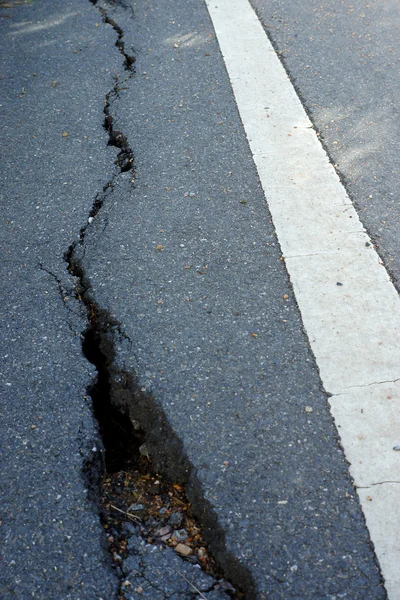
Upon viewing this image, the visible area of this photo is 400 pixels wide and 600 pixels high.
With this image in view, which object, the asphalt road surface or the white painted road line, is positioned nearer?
the asphalt road surface

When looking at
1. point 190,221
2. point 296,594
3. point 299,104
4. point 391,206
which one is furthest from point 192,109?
point 296,594

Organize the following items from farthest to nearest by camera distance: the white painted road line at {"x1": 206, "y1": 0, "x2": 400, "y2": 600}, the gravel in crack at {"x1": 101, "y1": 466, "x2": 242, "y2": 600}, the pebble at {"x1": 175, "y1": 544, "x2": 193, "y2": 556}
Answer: the white painted road line at {"x1": 206, "y1": 0, "x2": 400, "y2": 600} → the pebble at {"x1": 175, "y1": 544, "x2": 193, "y2": 556} → the gravel in crack at {"x1": 101, "y1": 466, "x2": 242, "y2": 600}

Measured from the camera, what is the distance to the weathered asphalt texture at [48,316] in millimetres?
2059

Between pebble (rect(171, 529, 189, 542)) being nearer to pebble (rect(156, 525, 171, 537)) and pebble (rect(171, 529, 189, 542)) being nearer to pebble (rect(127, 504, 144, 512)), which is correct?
pebble (rect(156, 525, 171, 537))

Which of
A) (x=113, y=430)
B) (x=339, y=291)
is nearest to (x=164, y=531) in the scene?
(x=113, y=430)

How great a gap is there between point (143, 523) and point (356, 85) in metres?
3.64

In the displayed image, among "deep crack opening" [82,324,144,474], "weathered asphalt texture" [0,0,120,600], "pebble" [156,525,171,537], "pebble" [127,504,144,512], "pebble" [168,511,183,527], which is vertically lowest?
"pebble" [156,525,171,537]

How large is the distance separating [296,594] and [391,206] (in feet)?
7.37

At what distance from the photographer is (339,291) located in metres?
2.97

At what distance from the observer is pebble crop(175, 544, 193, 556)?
208 centimetres

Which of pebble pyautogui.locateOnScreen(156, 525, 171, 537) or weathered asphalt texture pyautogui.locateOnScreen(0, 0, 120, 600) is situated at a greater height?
weathered asphalt texture pyautogui.locateOnScreen(0, 0, 120, 600)

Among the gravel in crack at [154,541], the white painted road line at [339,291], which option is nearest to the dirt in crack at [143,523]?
the gravel in crack at [154,541]

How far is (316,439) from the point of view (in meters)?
2.33

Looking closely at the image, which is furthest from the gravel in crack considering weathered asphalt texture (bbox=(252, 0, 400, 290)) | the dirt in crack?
weathered asphalt texture (bbox=(252, 0, 400, 290))
